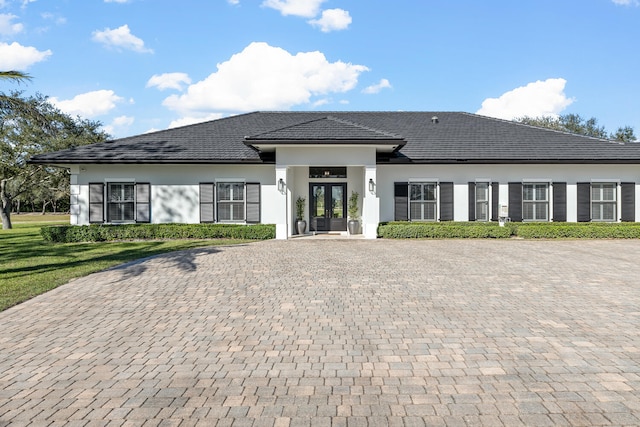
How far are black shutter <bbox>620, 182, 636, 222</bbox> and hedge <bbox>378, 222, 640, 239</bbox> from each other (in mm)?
1806

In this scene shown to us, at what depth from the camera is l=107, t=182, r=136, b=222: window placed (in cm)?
1803

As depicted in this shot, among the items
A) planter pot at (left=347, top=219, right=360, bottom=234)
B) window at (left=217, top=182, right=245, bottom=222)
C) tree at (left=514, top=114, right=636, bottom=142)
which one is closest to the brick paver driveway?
planter pot at (left=347, top=219, right=360, bottom=234)

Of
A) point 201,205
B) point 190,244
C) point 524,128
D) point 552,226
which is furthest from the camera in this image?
point 524,128

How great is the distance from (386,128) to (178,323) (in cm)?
1805

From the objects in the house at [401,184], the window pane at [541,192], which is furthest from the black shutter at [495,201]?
the window pane at [541,192]

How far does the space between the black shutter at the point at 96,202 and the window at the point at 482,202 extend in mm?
16882

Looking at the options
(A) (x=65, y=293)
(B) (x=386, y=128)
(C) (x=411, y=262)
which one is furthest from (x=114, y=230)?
(B) (x=386, y=128)

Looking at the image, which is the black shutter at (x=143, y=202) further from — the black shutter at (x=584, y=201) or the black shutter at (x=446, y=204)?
the black shutter at (x=584, y=201)

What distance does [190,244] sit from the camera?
14.5m

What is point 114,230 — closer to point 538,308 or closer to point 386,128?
point 386,128

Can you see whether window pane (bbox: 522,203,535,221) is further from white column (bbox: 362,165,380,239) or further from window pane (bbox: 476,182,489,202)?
white column (bbox: 362,165,380,239)

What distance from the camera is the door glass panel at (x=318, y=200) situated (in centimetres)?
1886

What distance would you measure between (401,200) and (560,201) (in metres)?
7.14

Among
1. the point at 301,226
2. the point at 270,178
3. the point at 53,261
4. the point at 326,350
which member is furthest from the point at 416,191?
the point at 326,350
